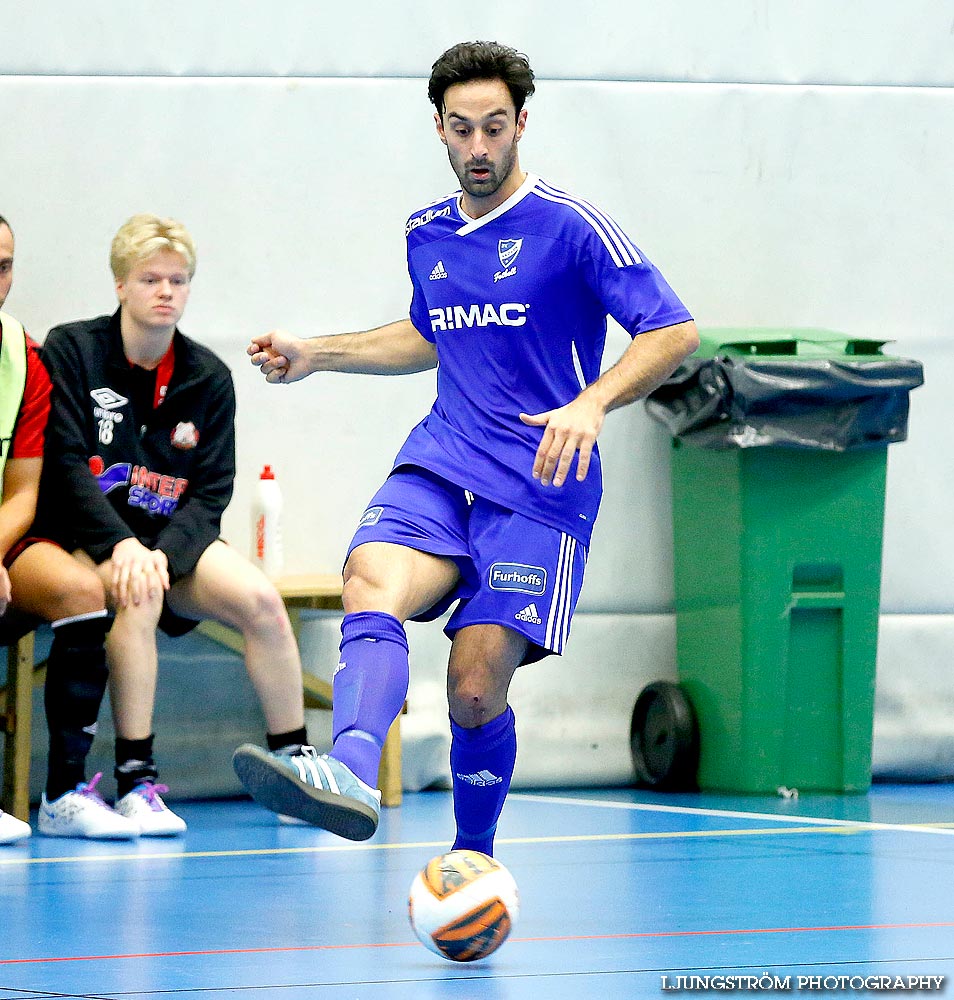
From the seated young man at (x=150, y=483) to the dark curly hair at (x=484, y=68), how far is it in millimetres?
1988

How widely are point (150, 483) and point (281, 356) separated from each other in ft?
5.93

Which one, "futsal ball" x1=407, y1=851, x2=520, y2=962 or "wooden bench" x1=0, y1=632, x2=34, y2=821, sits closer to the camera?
"futsal ball" x1=407, y1=851, x2=520, y2=962

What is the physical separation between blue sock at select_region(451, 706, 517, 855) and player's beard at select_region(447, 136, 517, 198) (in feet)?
3.92

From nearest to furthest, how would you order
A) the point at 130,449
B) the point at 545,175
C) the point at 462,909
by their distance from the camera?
1. the point at 462,909
2. the point at 130,449
3. the point at 545,175

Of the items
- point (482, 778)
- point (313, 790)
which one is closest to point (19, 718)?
point (482, 778)

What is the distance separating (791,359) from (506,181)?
2.38 meters

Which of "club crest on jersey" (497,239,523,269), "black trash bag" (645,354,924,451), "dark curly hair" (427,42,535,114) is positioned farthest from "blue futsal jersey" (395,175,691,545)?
"black trash bag" (645,354,924,451)

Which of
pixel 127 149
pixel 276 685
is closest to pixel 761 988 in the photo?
pixel 276 685

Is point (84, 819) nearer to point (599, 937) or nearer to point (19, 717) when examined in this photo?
point (19, 717)

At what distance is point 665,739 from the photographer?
6.45m

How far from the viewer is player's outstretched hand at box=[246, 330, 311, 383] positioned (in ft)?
13.2

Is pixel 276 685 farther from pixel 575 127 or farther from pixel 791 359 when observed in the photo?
pixel 575 127

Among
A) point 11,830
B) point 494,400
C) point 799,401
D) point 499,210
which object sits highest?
point 499,210

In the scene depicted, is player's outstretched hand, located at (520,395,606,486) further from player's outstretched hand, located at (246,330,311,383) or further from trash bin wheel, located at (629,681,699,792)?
trash bin wheel, located at (629,681,699,792)
